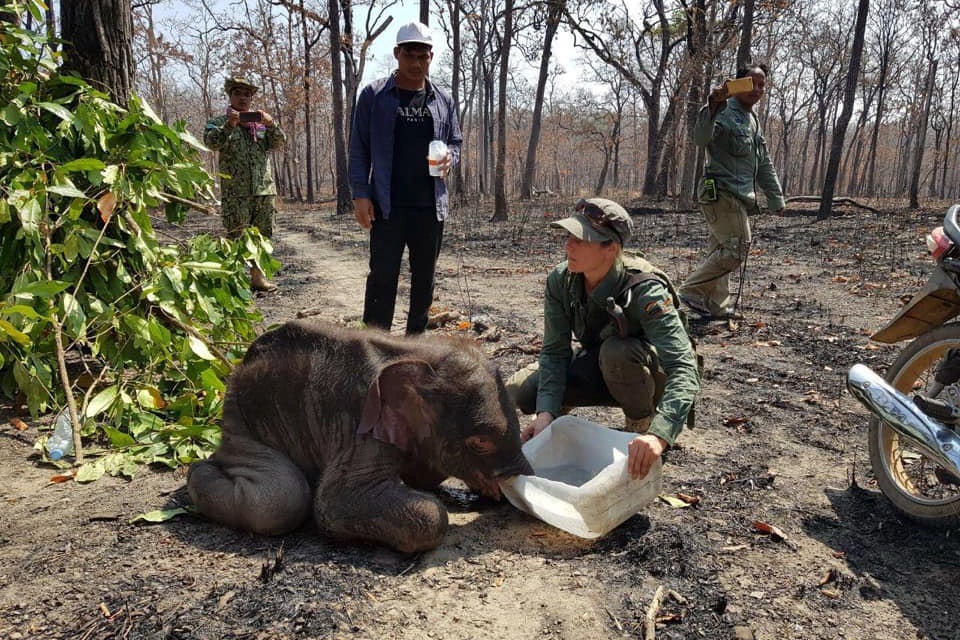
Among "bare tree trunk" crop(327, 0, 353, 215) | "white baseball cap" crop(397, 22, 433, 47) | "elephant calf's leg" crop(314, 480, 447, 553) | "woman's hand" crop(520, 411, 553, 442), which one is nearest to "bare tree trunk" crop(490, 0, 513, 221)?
"bare tree trunk" crop(327, 0, 353, 215)

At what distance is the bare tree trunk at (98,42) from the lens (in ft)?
17.9

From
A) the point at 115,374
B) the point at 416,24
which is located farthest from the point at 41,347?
the point at 416,24

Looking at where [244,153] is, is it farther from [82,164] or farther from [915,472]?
[915,472]

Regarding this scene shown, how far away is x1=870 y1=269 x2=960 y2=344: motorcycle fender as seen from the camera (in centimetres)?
331

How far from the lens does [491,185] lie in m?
54.1

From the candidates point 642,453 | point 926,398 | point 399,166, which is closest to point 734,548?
point 642,453

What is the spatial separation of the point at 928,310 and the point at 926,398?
0.62 m

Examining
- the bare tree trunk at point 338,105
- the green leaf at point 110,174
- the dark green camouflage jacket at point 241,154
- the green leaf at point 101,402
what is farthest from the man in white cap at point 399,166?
the bare tree trunk at point 338,105

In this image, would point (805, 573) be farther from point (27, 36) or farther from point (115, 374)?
point (27, 36)

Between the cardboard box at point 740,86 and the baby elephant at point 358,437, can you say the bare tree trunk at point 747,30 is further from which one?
the baby elephant at point 358,437

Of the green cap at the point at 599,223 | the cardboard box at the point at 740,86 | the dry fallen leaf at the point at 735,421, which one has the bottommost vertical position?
the dry fallen leaf at the point at 735,421

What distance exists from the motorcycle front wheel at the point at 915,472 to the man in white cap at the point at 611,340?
1072mm

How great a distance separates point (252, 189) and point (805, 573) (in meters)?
8.00

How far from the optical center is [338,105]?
23547 millimetres
